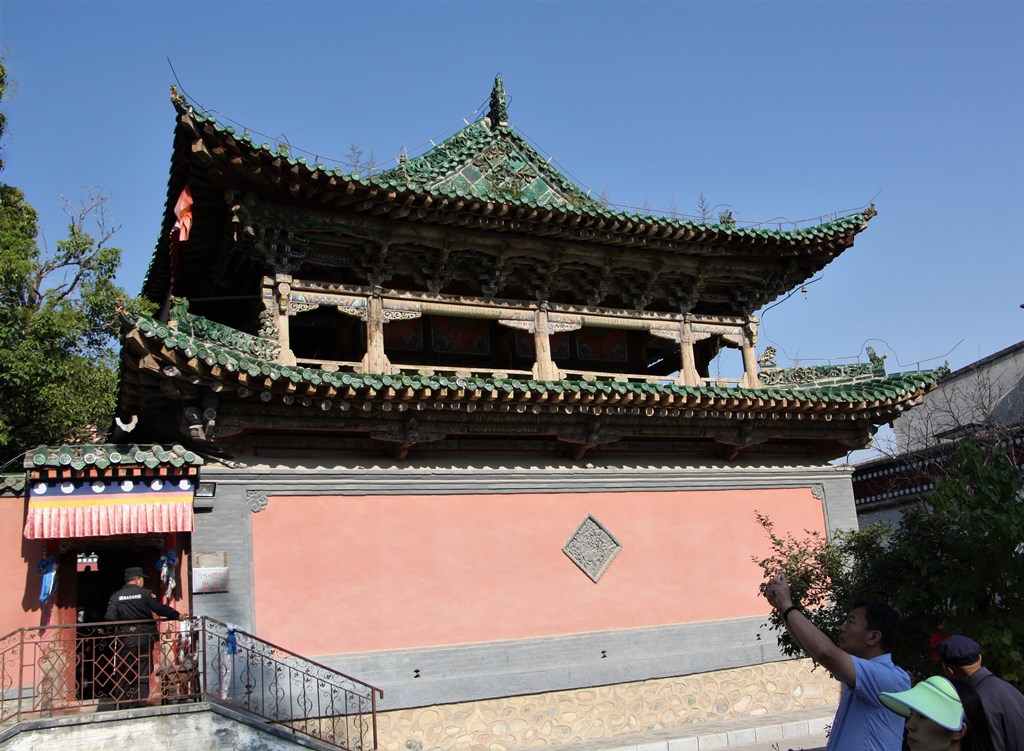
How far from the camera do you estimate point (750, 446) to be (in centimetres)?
1338

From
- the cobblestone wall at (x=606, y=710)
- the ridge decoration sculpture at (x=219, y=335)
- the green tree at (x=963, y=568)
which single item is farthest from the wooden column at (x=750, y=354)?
the ridge decoration sculpture at (x=219, y=335)

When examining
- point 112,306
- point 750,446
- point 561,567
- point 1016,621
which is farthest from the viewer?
point 112,306

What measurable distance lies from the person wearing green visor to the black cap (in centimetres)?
116

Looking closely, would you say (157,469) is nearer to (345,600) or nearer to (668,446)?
(345,600)

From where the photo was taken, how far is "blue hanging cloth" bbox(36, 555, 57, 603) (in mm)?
9352

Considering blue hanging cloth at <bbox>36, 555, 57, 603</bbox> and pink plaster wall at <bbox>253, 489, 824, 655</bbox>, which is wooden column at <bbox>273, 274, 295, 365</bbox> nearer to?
pink plaster wall at <bbox>253, 489, 824, 655</bbox>

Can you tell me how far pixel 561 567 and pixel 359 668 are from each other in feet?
9.45

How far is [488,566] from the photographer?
11359 millimetres

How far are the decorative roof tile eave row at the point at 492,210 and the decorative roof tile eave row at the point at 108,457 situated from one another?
334cm

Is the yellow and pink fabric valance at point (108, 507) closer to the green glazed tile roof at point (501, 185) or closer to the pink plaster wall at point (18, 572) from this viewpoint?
the pink plaster wall at point (18, 572)

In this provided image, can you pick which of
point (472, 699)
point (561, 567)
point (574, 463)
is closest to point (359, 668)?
point (472, 699)

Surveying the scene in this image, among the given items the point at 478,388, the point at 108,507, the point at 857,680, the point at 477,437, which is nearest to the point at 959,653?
the point at 857,680

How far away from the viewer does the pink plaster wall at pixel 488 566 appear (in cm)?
1040

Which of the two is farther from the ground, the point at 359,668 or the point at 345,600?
the point at 345,600
